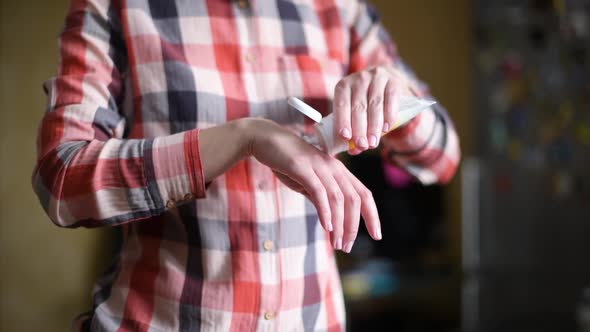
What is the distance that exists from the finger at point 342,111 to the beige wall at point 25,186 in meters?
1.12

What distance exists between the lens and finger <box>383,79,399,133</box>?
20.9 inches

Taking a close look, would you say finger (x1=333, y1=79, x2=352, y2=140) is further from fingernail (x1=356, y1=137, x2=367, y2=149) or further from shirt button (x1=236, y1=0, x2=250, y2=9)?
shirt button (x1=236, y1=0, x2=250, y2=9)

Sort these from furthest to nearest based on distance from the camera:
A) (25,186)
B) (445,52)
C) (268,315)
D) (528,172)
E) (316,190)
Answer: (445,52) → (528,172) → (25,186) → (268,315) → (316,190)

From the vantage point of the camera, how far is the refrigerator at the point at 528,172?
2402 millimetres

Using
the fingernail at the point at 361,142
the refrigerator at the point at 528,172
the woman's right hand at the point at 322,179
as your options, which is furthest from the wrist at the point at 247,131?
the refrigerator at the point at 528,172

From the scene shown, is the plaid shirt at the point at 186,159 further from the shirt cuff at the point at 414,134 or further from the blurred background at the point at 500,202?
the blurred background at the point at 500,202

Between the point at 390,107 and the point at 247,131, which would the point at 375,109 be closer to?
the point at 390,107

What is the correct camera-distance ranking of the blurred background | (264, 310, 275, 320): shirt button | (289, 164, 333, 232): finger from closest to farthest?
1. (289, 164, 333, 232): finger
2. (264, 310, 275, 320): shirt button
3. the blurred background

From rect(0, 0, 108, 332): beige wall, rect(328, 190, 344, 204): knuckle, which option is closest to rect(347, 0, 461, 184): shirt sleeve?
rect(328, 190, 344, 204): knuckle

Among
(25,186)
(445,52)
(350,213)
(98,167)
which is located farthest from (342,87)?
(445,52)

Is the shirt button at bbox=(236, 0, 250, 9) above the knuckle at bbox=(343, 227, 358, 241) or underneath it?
above

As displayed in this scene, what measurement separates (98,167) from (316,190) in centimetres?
22

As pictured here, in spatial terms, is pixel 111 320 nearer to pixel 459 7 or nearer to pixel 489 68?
pixel 489 68

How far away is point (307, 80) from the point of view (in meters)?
0.67
